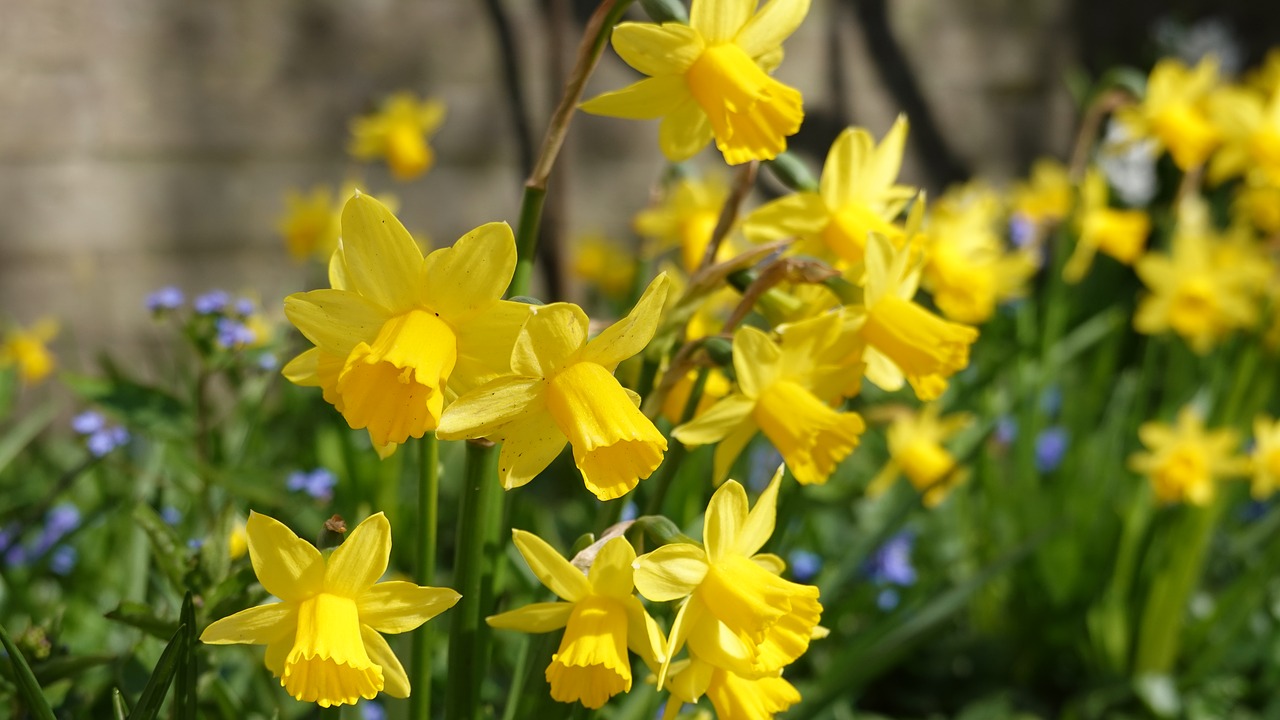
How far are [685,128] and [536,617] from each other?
0.42 m

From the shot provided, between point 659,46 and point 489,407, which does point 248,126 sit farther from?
point 489,407

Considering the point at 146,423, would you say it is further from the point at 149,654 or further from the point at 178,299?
the point at 149,654

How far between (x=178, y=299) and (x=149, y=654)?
64 cm

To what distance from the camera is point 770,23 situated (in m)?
0.83

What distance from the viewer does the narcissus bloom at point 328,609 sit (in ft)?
2.29

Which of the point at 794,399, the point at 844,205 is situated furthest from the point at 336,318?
the point at 844,205

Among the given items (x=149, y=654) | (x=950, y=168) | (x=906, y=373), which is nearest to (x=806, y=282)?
(x=906, y=373)

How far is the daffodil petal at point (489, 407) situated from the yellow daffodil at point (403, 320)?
1 centimetres

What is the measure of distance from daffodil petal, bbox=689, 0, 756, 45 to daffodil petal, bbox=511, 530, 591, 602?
1.40 ft

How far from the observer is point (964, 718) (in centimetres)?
162

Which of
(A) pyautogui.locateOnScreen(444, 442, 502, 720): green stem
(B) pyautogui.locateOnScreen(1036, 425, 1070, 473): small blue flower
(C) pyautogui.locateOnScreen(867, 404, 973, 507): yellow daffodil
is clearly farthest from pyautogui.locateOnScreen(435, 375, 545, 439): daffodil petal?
(B) pyautogui.locateOnScreen(1036, 425, 1070, 473): small blue flower

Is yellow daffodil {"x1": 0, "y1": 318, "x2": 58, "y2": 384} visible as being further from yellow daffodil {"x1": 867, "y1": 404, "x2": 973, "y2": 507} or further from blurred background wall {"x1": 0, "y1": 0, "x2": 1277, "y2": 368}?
yellow daffodil {"x1": 867, "y1": 404, "x2": 973, "y2": 507}

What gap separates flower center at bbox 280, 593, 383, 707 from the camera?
69cm

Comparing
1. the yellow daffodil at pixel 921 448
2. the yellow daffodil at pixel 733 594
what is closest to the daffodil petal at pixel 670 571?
the yellow daffodil at pixel 733 594
